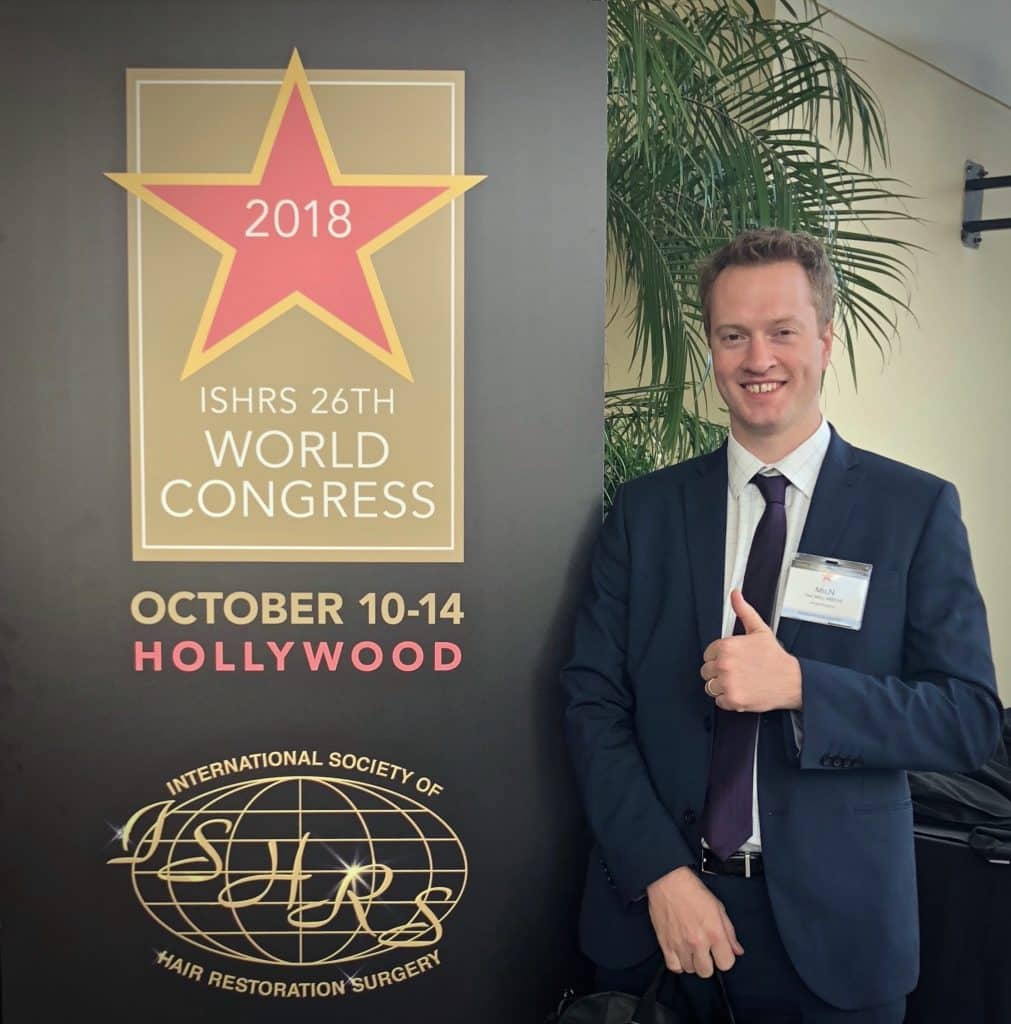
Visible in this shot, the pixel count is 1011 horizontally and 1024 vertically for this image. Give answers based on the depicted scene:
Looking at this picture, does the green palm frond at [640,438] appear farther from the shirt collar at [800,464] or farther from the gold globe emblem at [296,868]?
the gold globe emblem at [296,868]

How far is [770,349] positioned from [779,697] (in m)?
0.49

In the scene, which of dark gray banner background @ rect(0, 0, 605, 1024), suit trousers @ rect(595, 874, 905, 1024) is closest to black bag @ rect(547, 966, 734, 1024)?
suit trousers @ rect(595, 874, 905, 1024)

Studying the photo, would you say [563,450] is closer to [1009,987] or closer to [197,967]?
[197,967]

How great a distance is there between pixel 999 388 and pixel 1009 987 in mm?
3435

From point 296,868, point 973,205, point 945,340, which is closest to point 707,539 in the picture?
point 296,868

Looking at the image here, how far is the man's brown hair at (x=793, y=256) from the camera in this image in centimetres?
148

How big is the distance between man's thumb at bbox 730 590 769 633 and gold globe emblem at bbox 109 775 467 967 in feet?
2.14

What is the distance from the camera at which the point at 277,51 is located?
1.61 m

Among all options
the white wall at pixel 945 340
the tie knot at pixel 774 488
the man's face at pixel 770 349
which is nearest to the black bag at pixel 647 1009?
the tie knot at pixel 774 488

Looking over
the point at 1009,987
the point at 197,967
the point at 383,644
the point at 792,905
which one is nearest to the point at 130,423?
the point at 383,644

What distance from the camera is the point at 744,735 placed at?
4.71 ft

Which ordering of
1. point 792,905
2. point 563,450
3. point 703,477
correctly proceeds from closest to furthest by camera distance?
point 792,905 < point 703,477 < point 563,450

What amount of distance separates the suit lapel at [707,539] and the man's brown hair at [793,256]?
261 millimetres

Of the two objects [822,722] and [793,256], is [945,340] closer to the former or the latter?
[793,256]
